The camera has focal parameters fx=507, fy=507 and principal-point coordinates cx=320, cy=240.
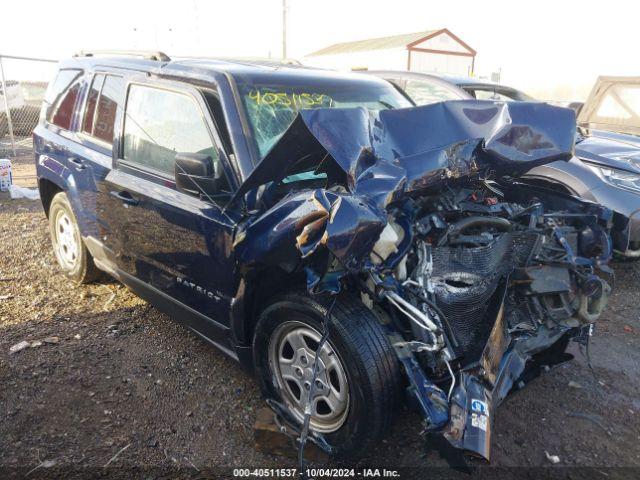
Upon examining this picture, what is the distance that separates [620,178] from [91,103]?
4.75 metres

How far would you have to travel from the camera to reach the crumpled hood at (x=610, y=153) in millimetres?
5023

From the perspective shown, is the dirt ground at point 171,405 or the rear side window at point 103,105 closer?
the dirt ground at point 171,405

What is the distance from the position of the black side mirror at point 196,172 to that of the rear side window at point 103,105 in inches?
46.6

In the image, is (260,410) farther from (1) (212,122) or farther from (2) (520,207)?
(2) (520,207)

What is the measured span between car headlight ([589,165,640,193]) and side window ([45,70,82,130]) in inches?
187

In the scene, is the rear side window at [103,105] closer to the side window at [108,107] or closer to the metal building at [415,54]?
the side window at [108,107]

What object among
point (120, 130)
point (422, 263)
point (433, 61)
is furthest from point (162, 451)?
point (433, 61)

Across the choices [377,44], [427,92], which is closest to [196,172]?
[427,92]

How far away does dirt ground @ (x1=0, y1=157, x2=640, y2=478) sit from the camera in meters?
2.62

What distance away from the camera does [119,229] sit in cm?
358

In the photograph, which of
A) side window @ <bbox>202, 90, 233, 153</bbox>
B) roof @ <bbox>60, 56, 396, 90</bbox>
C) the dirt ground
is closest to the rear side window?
roof @ <bbox>60, 56, 396, 90</bbox>

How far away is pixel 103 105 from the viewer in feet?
12.5

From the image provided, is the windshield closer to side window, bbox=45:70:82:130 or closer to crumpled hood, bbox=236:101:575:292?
crumpled hood, bbox=236:101:575:292

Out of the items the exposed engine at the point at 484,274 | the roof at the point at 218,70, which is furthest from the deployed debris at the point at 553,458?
the roof at the point at 218,70
